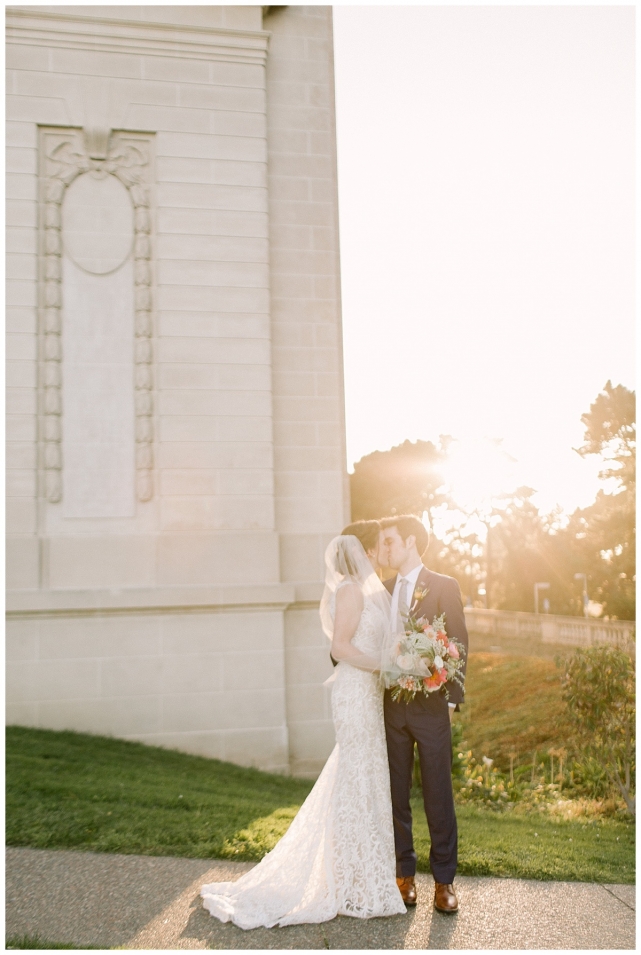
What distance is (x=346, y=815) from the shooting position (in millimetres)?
4398

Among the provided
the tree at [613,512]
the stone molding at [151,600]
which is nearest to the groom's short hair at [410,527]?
the stone molding at [151,600]

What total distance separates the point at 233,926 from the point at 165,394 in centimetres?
586

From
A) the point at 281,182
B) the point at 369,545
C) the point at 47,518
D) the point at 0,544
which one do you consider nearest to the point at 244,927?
the point at 369,545

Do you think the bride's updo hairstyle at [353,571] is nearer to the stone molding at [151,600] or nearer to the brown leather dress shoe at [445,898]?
the brown leather dress shoe at [445,898]

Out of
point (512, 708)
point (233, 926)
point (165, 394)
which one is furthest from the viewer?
point (512, 708)

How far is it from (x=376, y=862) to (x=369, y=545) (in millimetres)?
1735

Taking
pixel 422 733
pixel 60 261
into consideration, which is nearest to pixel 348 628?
pixel 422 733

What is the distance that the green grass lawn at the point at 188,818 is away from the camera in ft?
17.3

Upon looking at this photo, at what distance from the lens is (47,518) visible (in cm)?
854

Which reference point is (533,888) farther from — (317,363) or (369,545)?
(317,363)

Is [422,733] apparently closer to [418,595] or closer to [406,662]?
[406,662]

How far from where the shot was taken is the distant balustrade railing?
21.5 meters

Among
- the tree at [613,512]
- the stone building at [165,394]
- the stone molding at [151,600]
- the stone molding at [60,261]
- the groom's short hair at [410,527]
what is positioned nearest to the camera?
the groom's short hair at [410,527]

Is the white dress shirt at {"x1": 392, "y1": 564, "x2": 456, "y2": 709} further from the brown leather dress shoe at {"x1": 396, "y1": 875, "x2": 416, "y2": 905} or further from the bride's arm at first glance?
the brown leather dress shoe at {"x1": 396, "y1": 875, "x2": 416, "y2": 905}
